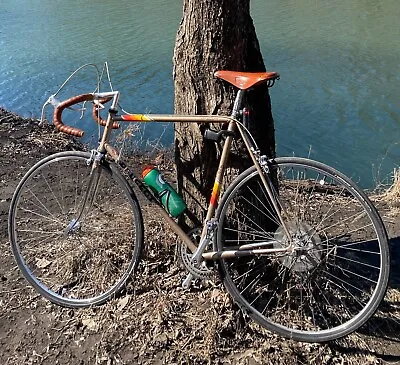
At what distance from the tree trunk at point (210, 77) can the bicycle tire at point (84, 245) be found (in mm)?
443

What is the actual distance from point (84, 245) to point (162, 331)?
826mm

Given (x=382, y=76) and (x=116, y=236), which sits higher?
(x=116, y=236)

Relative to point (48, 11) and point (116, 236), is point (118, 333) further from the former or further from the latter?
point (48, 11)

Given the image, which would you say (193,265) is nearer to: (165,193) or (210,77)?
(165,193)

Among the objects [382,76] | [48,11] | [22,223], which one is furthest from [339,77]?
[48,11]

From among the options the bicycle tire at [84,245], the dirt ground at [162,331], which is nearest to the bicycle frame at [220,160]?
the bicycle tire at [84,245]

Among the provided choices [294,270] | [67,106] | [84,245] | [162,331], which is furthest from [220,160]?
[84,245]

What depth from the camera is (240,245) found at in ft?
10.3

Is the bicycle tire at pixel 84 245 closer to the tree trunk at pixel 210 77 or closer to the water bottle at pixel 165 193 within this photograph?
the water bottle at pixel 165 193

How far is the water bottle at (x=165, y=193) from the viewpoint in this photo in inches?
121

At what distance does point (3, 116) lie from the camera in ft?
22.1

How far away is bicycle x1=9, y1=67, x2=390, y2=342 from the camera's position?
2.78 m

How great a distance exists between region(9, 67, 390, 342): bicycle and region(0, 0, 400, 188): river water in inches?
73.3

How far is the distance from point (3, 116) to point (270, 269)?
4708 mm
